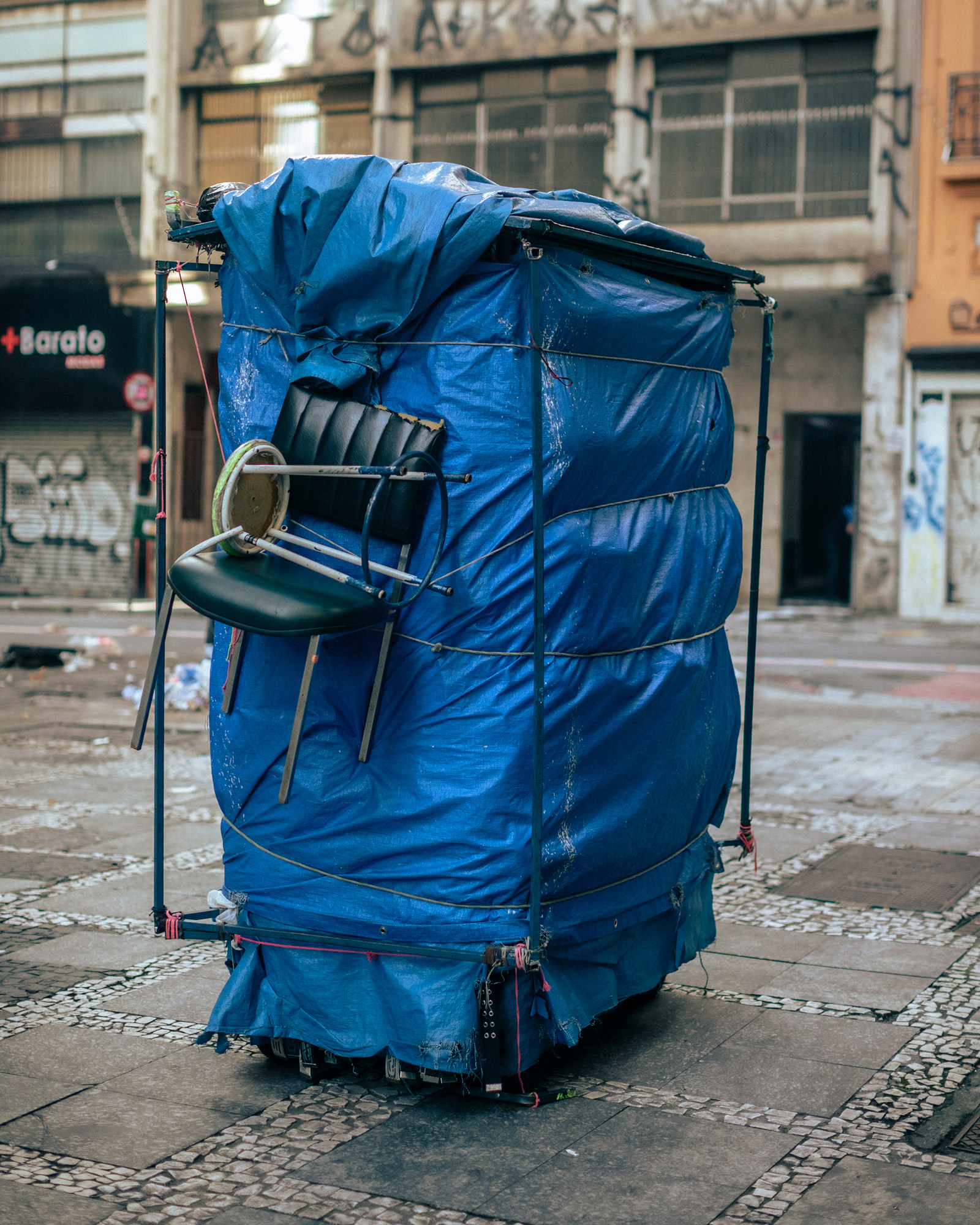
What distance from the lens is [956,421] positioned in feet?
68.8

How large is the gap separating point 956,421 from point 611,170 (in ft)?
21.8

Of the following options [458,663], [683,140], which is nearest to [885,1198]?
[458,663]

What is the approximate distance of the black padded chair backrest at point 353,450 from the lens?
4.33 metres

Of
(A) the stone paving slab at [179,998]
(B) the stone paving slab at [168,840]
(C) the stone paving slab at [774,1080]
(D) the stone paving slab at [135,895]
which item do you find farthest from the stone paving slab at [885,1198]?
(B) the stone paving slab at [168,840]

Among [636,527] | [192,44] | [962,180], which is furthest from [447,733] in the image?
[192,44]

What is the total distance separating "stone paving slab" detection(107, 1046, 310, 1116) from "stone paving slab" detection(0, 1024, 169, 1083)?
72mm

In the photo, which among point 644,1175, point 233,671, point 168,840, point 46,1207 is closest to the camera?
point 46,1207

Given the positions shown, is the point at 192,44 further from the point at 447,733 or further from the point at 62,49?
the point at 447,733

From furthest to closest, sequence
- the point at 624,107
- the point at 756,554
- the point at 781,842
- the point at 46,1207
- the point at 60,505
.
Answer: the point at 60,505, the point at 624,107, the point at 781,842, the point at 756,554, the point at 46,1207

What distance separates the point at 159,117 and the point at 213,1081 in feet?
75.5

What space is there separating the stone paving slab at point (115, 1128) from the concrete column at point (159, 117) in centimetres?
2207

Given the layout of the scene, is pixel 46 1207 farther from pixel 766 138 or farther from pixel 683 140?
pixel 683 140

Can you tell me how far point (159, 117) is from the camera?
80.9ft

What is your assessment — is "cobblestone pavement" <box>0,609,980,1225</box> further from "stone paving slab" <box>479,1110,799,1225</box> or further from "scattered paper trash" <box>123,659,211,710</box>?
"scattered paper trash" <box>123,659,211,710</box>
